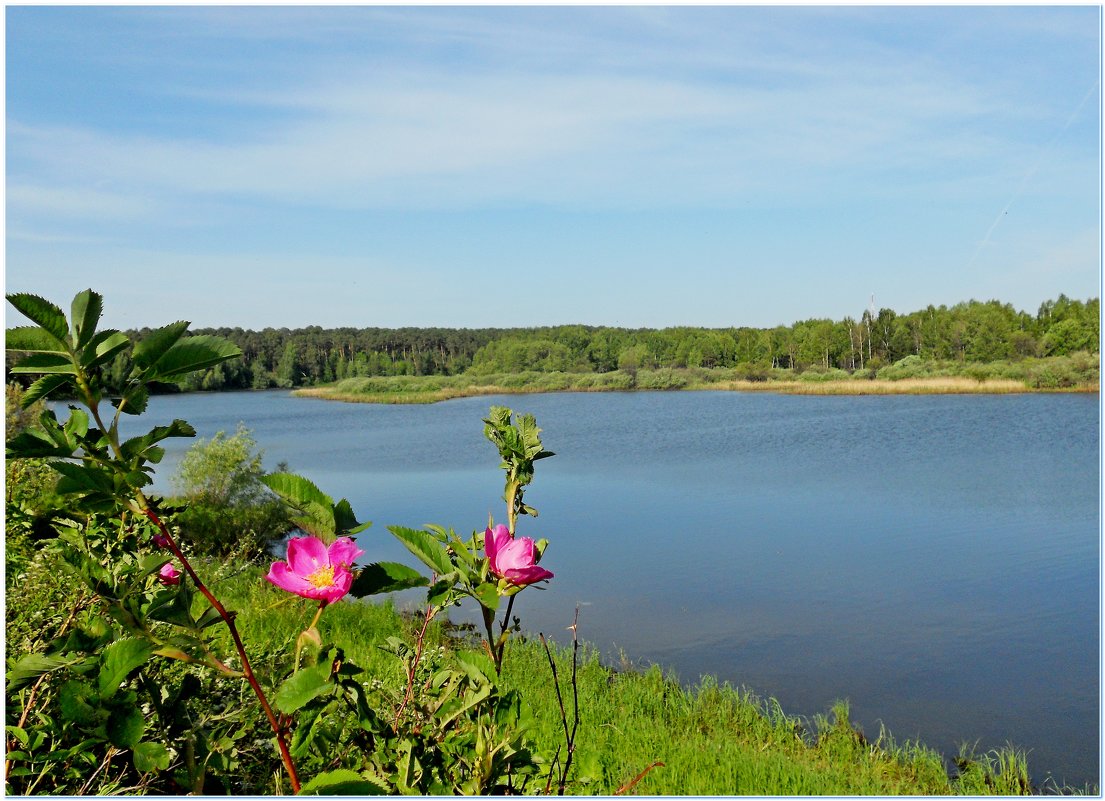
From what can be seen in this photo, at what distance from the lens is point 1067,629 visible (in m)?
6.82

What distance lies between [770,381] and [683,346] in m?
8.57

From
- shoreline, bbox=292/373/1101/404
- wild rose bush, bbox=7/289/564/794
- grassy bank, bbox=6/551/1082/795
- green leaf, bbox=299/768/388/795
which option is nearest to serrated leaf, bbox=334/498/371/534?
wild rose bush, bbox=7/289/564/794

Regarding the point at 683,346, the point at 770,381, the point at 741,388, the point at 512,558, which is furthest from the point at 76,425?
the point at 683,346

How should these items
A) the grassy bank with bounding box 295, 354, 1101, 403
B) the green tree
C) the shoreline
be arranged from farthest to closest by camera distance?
the shoreline, the grassy bank with bounding box 295, 354, 1101, 403, the green tree

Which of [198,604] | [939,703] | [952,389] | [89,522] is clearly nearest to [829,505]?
[939,703]

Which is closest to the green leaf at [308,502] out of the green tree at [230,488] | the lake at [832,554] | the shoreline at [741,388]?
the lake at [832,554]

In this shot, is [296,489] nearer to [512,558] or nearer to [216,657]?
[512,558]

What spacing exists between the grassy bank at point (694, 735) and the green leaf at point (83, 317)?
2.26 metres

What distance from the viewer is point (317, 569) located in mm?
857

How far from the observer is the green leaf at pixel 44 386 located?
2.69 ft

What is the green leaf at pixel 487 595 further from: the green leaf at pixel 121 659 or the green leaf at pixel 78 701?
the green leaf at pixel 78 701

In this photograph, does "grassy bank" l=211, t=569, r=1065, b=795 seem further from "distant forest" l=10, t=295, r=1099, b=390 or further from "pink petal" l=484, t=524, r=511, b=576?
"distant forest" l=10, t=295, r=1099, b=390

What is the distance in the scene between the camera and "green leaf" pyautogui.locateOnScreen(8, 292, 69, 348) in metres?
0.76

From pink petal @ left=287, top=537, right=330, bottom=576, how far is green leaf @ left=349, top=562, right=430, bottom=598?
39 mm
